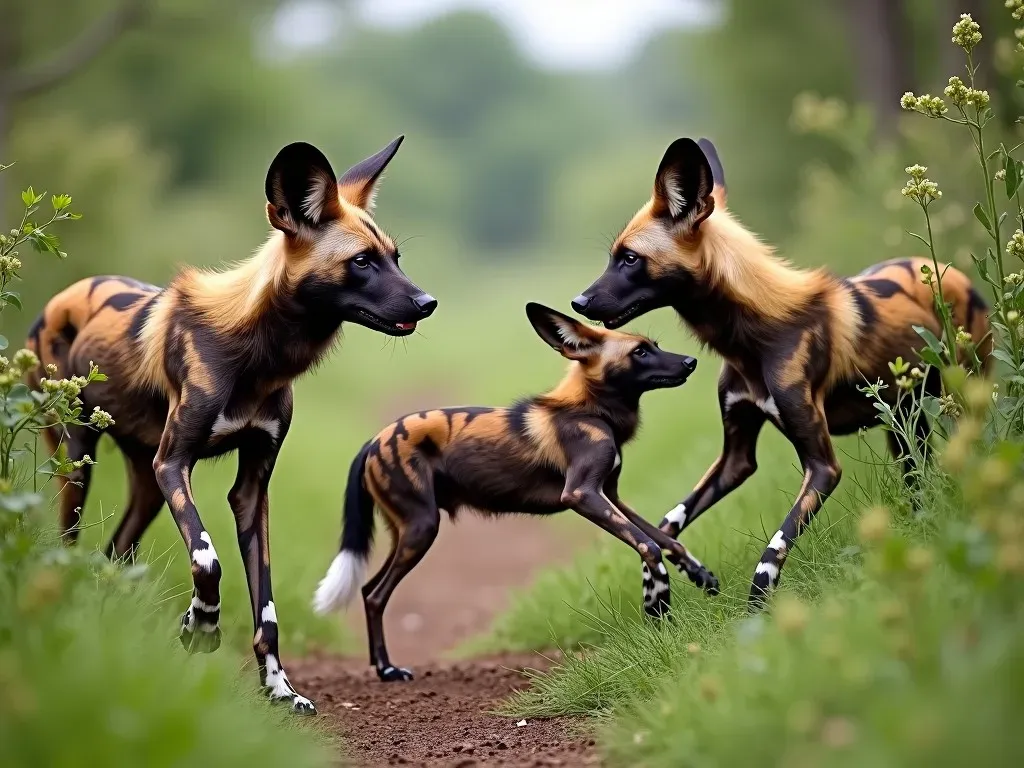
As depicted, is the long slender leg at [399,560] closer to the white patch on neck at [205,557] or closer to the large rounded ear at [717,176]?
the white patch on neck at [205,557]

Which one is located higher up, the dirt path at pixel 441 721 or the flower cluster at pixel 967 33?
the flower cluster at pixel 967 33

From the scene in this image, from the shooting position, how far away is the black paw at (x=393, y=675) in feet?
16.9

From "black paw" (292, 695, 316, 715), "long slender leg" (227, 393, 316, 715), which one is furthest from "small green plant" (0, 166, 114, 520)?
"black paw" (292, 695, 316, 715)

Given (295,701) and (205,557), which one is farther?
(295,701)

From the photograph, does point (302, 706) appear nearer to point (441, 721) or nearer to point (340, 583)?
point (441, 721)

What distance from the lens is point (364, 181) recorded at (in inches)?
193

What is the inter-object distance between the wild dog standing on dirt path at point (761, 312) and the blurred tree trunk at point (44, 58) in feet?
29.9

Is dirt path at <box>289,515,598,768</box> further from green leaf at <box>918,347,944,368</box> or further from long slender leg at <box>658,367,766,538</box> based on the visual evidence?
green leaf at <box>918,347,944,368</box>

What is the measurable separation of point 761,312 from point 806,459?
60cm

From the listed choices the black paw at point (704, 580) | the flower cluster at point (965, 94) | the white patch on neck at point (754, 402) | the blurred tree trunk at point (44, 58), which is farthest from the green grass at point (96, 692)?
the blurred tree trunk at point (44, 58)

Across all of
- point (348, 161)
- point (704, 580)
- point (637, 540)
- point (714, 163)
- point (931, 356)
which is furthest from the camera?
point (348, 161)

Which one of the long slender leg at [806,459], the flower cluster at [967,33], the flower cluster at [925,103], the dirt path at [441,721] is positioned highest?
the flower cluster at [967,33]

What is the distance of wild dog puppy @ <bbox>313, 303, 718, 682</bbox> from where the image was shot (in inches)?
200

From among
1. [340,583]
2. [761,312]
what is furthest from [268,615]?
[761,312]
